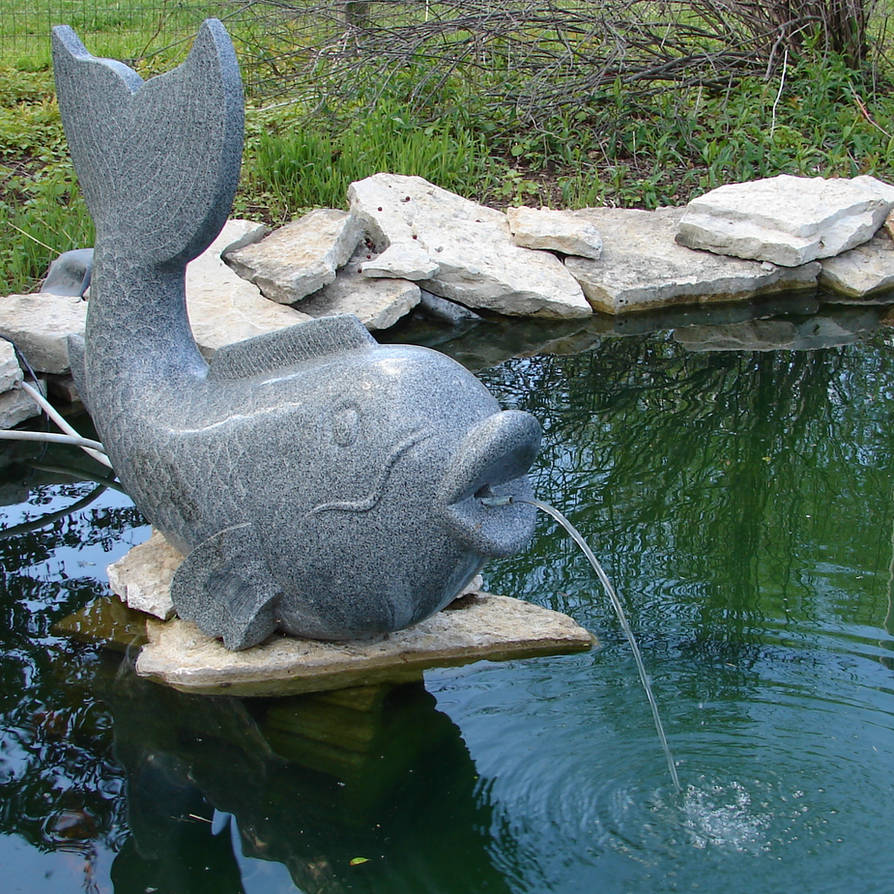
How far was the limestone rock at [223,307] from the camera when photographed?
5.27m

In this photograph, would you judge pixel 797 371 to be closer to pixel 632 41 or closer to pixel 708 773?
pixel 708 773

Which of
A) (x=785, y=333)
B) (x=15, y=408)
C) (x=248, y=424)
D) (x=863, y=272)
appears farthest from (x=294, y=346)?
(x=863, y=272)

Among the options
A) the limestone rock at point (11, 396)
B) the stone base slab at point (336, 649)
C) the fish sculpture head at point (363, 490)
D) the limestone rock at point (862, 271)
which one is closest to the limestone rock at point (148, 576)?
the stone base slab at point (336, 649)

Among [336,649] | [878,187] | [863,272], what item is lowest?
[336,649]

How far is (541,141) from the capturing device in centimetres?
811

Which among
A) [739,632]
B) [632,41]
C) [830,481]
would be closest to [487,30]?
[632,41]

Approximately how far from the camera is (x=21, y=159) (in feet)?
24.3

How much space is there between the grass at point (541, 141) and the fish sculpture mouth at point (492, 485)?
4475 millimetres

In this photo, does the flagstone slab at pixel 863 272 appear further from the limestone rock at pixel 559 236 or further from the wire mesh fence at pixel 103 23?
the wire mesh fence at pixel 103 23

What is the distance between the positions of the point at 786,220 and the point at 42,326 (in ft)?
14.3

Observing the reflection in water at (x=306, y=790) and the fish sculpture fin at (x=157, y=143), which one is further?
the fish sculpture fin at (x=157, y=143)

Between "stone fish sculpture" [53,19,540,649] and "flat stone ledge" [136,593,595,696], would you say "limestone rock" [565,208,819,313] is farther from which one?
"stone fish sculpture" [53,19,540,649]

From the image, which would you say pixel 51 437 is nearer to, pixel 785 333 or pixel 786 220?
pixel 785 333

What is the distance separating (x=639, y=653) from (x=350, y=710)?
36.4 inches
